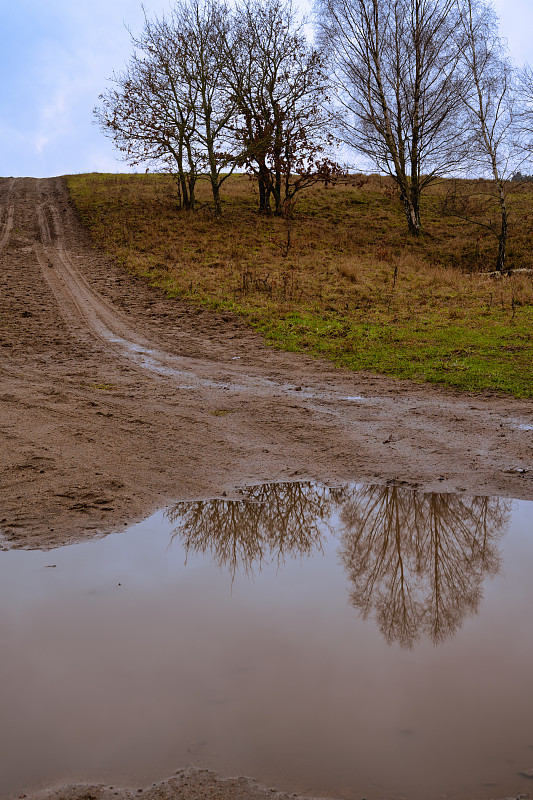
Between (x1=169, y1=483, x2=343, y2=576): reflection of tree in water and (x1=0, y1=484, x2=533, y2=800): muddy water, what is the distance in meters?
0.02

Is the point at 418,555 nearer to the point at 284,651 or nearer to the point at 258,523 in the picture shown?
the point at 258,523

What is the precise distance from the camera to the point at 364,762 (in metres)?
2.83

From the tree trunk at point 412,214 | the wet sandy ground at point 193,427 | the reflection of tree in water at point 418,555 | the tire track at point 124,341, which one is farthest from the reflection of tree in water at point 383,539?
the tree trunk at point 412,214

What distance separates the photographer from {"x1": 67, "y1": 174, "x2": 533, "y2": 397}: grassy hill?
1158cm

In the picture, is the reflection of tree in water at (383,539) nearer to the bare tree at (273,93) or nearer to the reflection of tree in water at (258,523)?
the reflection of tree in water at (258,523)

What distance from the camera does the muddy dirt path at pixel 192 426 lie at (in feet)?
19.4

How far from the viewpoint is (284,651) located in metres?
3.67

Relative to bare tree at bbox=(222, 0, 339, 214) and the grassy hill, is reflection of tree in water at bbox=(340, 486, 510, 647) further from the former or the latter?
bare tree at bbox=(222, 0, 339, 214)

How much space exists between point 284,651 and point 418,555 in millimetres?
1657

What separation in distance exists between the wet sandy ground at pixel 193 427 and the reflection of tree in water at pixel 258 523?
29 centimetres

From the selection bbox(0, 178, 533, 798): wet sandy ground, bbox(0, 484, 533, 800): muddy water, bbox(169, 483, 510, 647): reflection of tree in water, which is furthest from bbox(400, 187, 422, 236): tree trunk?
bbox(0, 484, 533, 800): muddy water

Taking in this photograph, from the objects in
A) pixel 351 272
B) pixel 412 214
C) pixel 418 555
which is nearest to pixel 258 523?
pixel 418 555

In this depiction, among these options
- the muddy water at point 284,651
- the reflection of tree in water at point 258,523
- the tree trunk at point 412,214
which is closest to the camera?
the muddy water at point 284,651

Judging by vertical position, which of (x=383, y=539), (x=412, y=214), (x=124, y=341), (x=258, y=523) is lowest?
(x=383, y=539)
